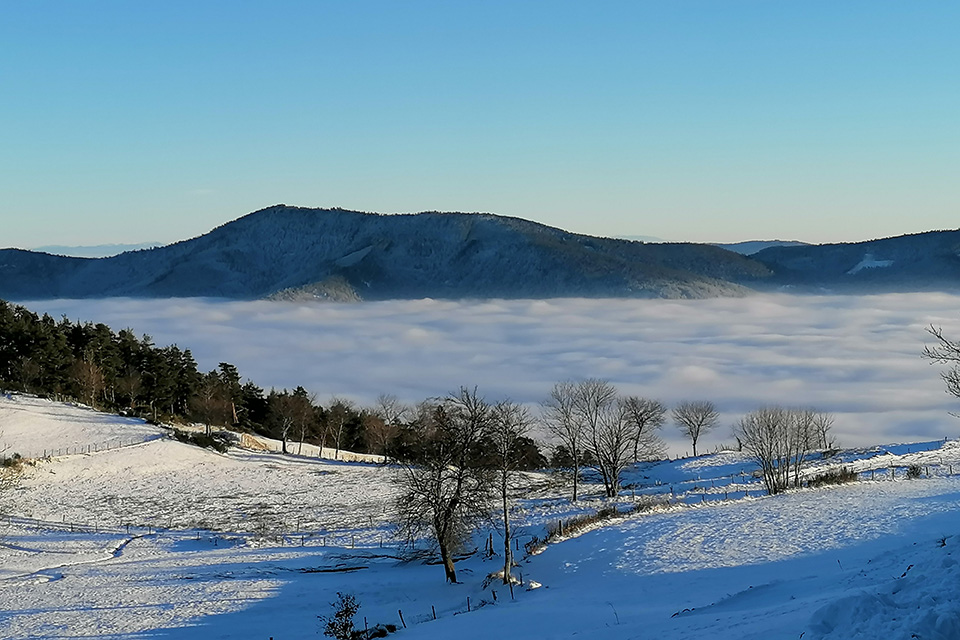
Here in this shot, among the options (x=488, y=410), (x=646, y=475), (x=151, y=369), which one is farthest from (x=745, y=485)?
(x=151, y=369)

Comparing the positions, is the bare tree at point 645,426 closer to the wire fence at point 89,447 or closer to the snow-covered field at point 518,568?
the snow-covered field at point 518,568

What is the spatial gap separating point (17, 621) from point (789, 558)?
2552 cm

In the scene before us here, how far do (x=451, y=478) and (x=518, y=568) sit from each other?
15.3 feet

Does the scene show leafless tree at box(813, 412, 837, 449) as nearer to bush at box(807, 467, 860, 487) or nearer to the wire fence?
bush at box(807, 467, 860, 487)

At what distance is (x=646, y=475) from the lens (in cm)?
6875

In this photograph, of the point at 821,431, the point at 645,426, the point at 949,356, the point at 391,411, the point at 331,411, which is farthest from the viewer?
the point at 391,411

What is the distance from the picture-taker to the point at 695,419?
97.1 m

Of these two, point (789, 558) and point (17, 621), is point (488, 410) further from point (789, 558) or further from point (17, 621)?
point (17, 621)

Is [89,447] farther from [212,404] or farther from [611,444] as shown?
[611,444]

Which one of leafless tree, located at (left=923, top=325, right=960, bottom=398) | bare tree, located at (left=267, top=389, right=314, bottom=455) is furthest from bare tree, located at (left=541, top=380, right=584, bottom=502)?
bare tree, located at (left=267, top=389, right=314, bottom=455)

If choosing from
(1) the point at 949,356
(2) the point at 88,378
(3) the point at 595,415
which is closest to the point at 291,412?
(2) the point at 88,378

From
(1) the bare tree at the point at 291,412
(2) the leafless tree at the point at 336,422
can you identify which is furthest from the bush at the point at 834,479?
(1) the bare tree at the point at 291,412

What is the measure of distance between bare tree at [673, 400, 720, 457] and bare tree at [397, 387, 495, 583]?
225 ft

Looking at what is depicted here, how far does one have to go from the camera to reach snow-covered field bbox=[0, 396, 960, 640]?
1823 cm
